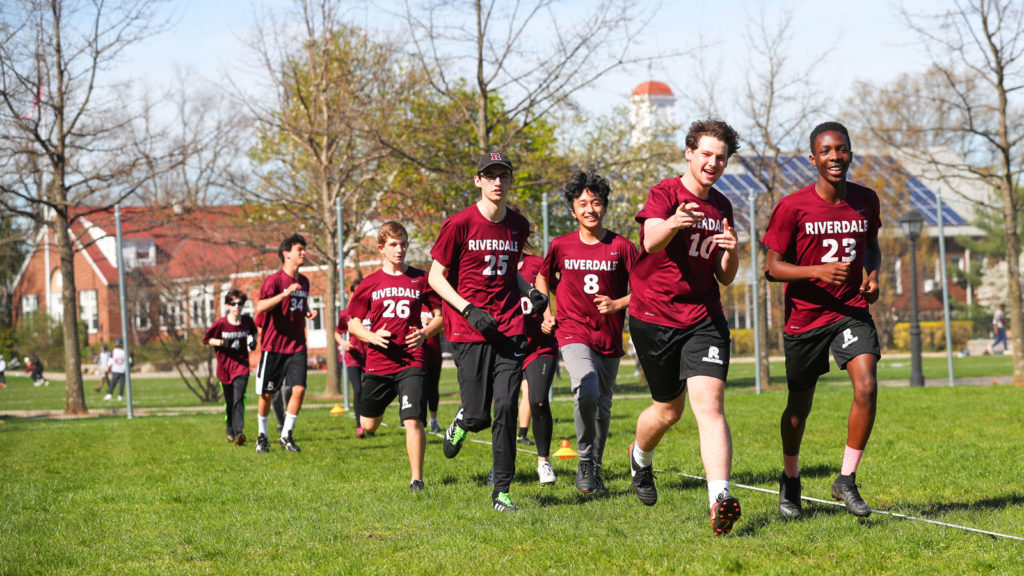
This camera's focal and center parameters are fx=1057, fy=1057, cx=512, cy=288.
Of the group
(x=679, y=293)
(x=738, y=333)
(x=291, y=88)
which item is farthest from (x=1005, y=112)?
(x=738, y=333)

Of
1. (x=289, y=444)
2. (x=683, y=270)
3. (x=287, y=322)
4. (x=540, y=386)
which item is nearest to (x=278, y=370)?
(x=287, y=322)

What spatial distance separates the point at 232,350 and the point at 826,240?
26.8 ft

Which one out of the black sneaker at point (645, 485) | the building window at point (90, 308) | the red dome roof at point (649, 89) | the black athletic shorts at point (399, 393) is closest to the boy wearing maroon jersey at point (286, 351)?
the black athletic shorts at point (399, 393)

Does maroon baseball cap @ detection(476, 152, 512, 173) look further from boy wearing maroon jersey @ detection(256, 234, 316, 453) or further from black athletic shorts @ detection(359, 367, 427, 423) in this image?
boy wearing maroon jersey @ detection(256, 234, 316, 453)

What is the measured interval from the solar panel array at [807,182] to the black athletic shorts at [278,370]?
14687 mm

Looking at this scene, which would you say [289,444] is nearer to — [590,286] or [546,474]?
[546,474]

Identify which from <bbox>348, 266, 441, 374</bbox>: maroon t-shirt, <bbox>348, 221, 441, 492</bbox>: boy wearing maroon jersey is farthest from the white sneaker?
<bbox>348, 266, 441, 374</bbox>: maroon t-shirt

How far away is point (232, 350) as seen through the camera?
40.0ft

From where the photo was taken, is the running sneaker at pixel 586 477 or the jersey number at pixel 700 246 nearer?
the jersey number at pixel 700 246

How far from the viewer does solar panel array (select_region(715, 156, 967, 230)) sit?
2716cm

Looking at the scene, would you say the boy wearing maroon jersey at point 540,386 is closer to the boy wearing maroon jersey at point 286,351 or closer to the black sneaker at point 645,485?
the black sneaker at point 645,485

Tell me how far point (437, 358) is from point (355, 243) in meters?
14.7

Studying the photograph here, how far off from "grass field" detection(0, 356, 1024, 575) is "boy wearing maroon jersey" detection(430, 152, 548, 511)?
22.5 inches

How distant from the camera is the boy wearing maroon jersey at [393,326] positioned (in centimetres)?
792
